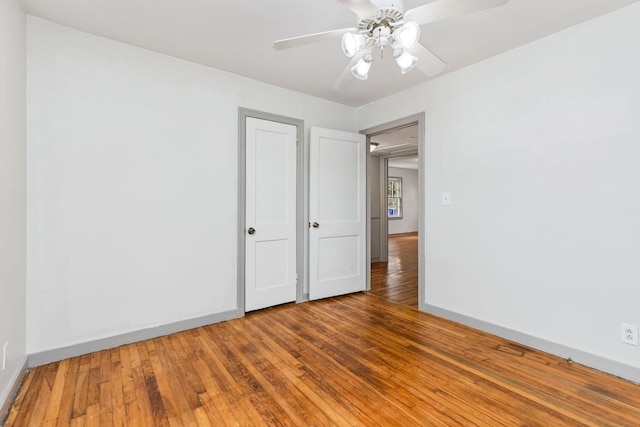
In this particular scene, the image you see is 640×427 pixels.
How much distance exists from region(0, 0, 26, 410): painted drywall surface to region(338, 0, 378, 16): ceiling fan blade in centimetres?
184

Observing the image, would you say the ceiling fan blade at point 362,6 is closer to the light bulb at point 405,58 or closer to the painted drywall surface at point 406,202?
the light bulb at point 405,58

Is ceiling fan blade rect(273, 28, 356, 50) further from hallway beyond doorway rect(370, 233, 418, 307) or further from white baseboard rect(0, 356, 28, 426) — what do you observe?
hallway beyond doorway rect(370, 233, 418, 307)

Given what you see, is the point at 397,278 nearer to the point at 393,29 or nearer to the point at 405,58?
the point at 405,58

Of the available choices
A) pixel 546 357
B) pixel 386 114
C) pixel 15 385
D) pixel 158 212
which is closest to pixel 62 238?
pixel 158 212

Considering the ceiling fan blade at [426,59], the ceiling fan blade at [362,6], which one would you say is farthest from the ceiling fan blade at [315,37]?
the ceiling fan blade at [426,59]

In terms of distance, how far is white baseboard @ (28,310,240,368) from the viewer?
2.19 metres

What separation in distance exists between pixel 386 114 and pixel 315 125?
87cm

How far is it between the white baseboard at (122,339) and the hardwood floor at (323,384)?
Result: 0.20 feet

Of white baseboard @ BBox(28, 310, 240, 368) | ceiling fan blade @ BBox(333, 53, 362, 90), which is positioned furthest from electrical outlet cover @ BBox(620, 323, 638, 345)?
white baseboard @ BBox(28, 310, 240, 368)

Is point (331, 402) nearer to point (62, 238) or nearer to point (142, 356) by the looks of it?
point (142, 356)

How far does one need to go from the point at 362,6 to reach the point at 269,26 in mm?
1054

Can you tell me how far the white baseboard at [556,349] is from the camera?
200 cm

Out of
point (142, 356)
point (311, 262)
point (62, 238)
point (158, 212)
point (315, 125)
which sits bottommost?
point (142, 356)

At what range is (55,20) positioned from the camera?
7.20 feet
